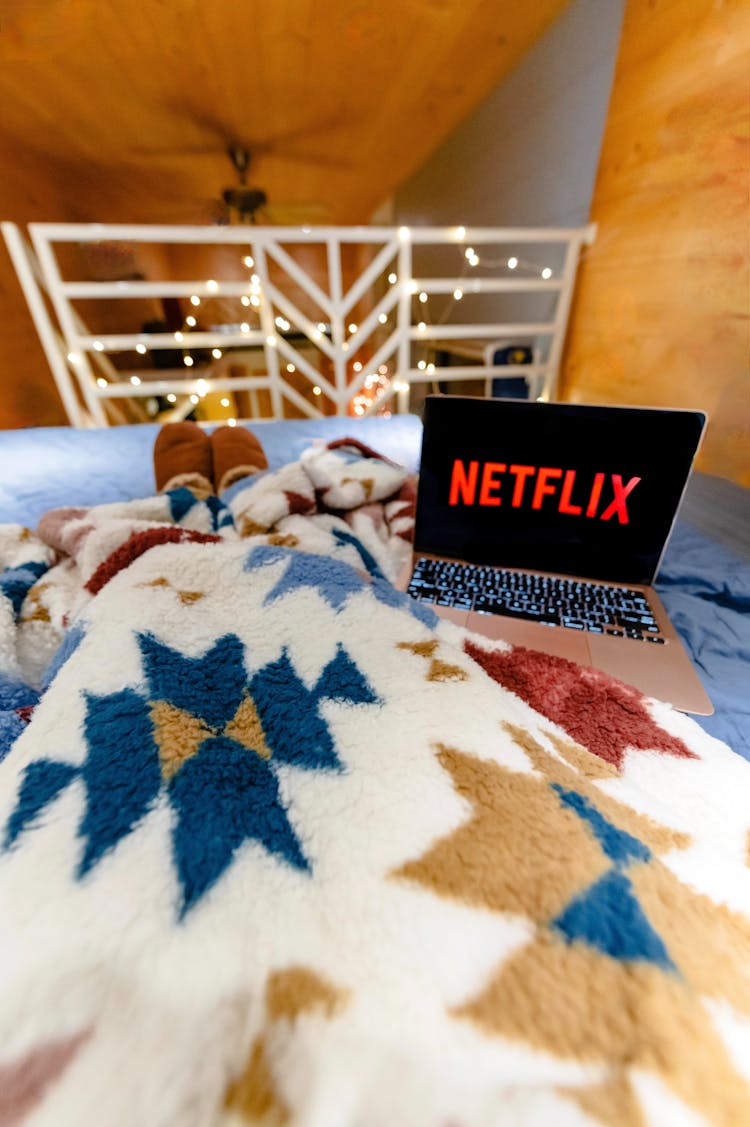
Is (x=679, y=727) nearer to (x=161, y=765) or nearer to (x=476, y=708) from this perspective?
(x=476, y=708)

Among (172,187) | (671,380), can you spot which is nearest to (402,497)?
(671,380)

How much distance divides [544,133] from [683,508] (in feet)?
5.68

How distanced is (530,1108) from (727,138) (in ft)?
5.50

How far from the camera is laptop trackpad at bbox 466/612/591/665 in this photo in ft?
1.83

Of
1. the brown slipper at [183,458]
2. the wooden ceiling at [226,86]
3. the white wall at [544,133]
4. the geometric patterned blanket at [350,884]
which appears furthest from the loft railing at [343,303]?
the geometric patterned blanket at [350,884]

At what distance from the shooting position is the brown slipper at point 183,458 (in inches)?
44.3

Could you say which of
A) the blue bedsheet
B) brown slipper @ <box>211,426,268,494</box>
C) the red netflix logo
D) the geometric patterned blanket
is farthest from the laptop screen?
brown slipper @ <box>211,426,268,494</box>

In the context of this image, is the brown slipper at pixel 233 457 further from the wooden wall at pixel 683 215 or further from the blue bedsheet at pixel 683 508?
the wooden wall at pixel 683 215

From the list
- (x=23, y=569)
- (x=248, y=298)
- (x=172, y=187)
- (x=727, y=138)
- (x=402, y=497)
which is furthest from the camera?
(x=172, y=187)

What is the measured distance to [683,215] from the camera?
4.13ft

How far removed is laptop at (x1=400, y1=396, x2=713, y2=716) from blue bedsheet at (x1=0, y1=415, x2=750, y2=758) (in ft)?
0.19

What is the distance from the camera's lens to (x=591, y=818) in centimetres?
30

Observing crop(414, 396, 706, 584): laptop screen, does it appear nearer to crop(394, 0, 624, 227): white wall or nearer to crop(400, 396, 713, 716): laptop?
crop(400, 396, 713, 716): laptop

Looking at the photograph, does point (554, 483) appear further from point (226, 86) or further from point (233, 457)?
point (226, 86)
